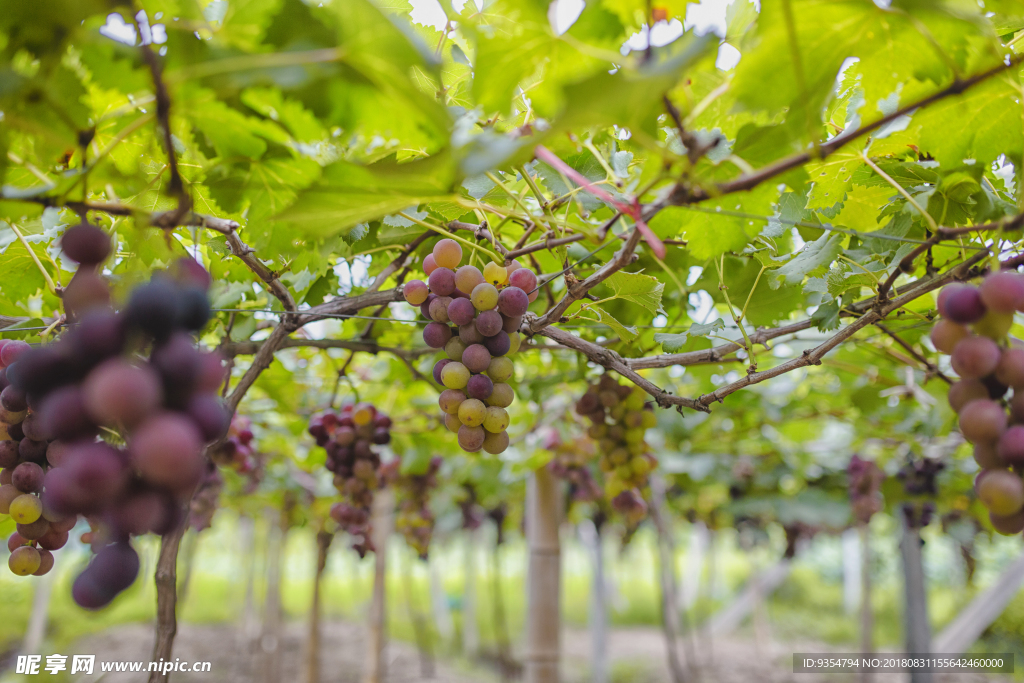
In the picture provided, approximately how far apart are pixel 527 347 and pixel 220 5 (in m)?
0.94

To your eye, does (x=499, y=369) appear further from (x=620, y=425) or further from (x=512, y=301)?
Result: (x=620, y=425)

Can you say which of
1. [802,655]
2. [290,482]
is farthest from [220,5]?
[802,655]

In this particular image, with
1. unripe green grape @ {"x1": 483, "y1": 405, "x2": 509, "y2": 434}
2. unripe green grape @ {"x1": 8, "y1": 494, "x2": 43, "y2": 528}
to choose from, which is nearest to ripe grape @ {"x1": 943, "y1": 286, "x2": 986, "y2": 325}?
unripe green grape @ {"x1": 483, "y1": 405, "x2": 509, "y2": 434}

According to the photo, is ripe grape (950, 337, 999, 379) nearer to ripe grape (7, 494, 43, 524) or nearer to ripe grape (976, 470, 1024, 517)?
ripe grape (976, 470, 1024, 517)

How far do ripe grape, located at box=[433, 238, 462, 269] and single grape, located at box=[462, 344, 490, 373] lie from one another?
16 cm

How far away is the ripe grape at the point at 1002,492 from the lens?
0.72 metres

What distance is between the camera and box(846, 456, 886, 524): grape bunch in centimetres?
336

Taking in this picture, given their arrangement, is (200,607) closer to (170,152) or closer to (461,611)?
(461,611)

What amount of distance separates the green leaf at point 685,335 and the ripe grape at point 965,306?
1.91 ft

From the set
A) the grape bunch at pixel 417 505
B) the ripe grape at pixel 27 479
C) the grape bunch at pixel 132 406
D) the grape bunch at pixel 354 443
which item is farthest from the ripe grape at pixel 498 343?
the grape bunch at pixel 417 505

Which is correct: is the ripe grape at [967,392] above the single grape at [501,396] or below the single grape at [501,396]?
below

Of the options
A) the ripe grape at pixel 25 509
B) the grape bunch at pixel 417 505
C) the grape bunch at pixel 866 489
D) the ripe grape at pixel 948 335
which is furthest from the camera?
the grape bunch at pixel 866 489

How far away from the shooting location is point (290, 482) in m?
4.16

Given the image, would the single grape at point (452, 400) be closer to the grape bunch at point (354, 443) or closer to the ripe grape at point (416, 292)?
the ripe grape at point (416, 292)
